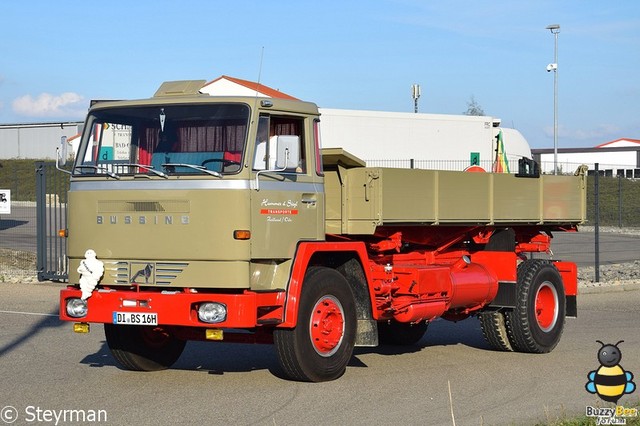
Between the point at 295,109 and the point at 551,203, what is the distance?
4.63 m

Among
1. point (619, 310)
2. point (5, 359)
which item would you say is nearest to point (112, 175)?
point (5, 359)

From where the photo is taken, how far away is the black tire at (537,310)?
12.5m

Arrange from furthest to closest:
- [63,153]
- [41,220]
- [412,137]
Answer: [412,137]
[41,220]
[63,153]

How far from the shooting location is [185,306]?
9391mm

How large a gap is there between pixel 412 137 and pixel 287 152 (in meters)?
37.6

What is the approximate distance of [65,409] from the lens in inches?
343

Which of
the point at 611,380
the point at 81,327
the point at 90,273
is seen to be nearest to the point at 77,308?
the point at 81,327

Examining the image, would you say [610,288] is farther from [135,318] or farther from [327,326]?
[135,318]

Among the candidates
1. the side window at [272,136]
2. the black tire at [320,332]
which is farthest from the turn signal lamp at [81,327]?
the side window at [272,136]

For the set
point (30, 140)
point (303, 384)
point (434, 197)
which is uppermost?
point (30, 140)

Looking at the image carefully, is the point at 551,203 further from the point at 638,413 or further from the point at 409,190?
the point at 638,413

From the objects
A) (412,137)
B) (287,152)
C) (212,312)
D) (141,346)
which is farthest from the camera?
(412,137)

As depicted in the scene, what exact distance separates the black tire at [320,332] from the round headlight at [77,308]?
180cm

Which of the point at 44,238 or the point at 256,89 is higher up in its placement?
the point at 256,89
